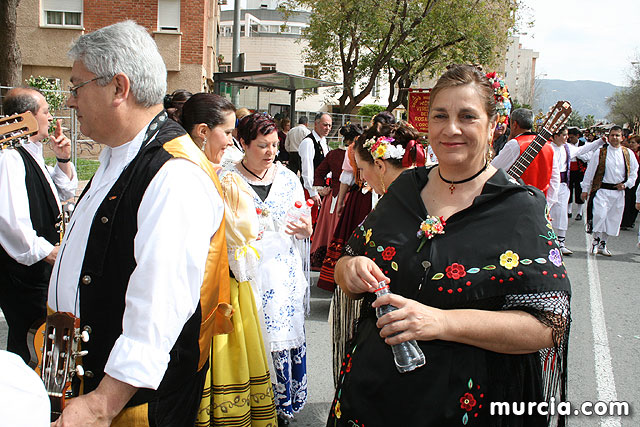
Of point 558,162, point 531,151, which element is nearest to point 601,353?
point 531,151

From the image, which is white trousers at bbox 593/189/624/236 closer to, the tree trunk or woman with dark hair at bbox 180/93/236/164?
woman with dark hair at bbox 180/93/236/164

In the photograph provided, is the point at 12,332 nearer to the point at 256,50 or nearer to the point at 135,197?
the point at 135,197

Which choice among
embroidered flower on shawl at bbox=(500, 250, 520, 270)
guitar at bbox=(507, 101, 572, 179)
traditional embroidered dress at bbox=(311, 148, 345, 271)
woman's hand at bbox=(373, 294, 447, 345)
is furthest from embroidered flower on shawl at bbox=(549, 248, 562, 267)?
traditional embroidered dress at bbox=(311, 148, 345, 271)

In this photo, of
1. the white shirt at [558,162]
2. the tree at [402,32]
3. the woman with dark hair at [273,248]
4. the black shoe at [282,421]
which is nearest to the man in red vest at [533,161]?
the white shirt at [558,162]

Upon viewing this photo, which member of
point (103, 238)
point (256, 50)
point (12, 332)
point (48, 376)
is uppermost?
point (256, 50)

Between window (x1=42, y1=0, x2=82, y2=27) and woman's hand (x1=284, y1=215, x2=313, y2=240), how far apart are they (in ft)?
64.7

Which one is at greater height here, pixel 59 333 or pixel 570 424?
pixel 59 333

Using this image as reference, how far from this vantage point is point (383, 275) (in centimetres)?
197

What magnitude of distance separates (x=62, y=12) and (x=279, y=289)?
20.4 meters

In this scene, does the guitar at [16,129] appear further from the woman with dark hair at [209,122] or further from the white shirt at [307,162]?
the white shirt at [307,162]

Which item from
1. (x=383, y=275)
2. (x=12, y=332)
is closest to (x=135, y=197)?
(x=383, y=275)

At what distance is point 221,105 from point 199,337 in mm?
1953

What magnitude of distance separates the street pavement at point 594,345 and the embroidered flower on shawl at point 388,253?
1.99 m

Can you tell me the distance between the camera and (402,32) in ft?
68.4
